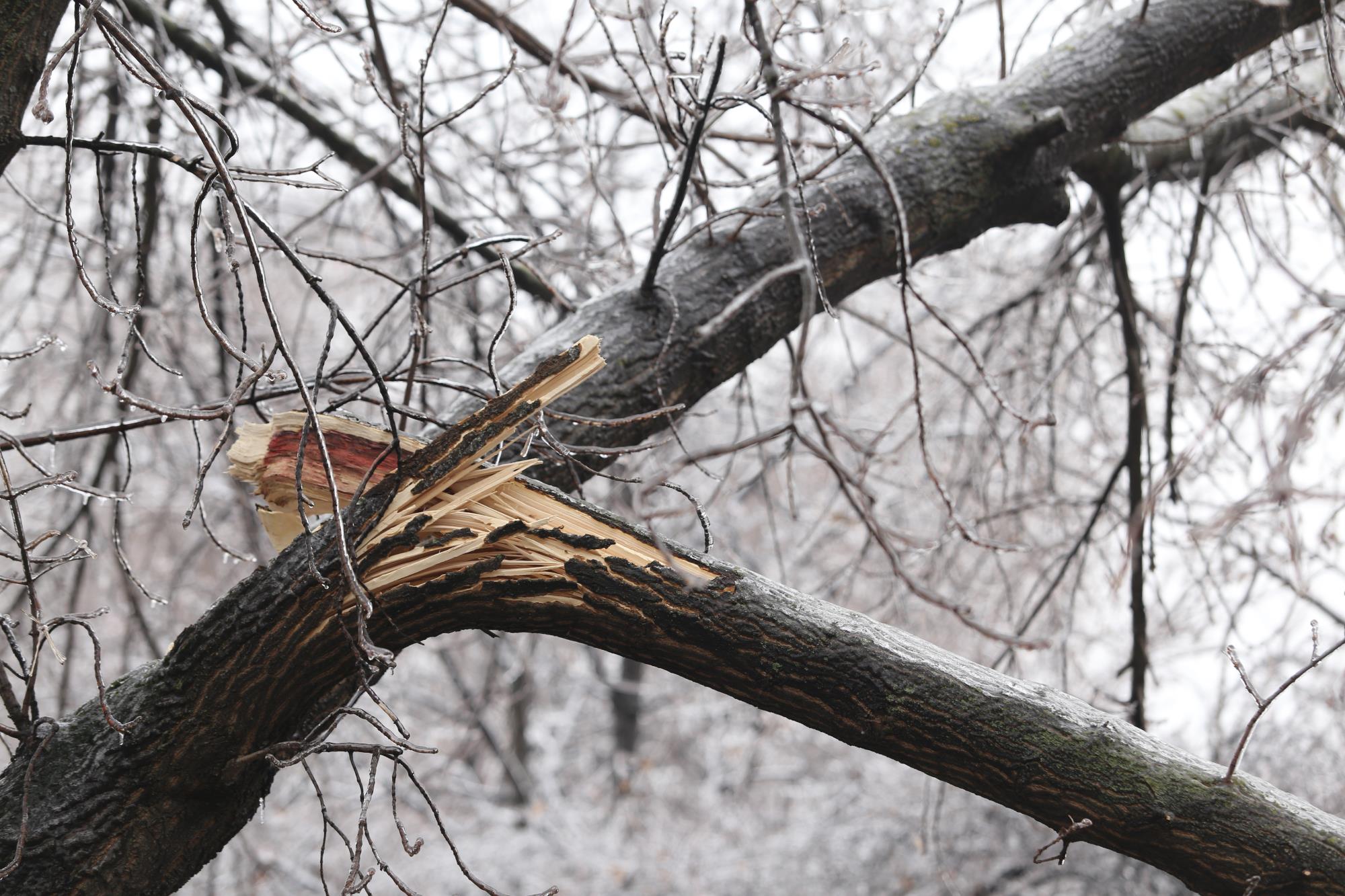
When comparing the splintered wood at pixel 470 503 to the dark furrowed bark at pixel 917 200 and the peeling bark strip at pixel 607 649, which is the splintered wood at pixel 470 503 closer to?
the peeling bark strip at pixel 607 649

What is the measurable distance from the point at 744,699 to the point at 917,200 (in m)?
1.35

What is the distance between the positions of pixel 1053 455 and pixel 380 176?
8.26 ft

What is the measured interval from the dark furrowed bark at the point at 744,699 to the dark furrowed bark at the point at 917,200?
0.63 meters

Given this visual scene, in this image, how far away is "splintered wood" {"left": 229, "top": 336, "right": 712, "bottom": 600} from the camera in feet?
4.60

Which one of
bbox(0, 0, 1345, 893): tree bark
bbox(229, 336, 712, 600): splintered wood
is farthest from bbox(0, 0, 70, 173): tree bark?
bbox(0, 0, 1345, 893): tree bark

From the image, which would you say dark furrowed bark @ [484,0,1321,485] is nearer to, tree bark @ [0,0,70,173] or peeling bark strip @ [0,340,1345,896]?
peeling bark strip @ [0,340,1345,896]

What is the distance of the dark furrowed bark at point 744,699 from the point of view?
142cm

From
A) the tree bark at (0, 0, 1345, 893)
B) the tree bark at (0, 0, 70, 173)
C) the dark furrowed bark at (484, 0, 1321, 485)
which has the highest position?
the dark furrowed bark at (484, 0, 1321, 485)

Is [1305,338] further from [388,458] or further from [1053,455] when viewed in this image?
[1053,455]

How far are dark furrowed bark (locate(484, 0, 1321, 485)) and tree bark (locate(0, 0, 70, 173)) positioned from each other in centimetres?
92

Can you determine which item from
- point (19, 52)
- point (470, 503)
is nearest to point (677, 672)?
point (470, 503)

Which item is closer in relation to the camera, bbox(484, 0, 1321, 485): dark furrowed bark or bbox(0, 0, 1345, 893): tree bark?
bbox(0, 0, 1345, 893): tree bark

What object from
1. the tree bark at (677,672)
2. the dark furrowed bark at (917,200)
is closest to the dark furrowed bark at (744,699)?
the tree bark at (677,672)

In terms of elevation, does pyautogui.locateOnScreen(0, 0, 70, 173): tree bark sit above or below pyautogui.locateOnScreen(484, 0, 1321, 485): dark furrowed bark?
below
